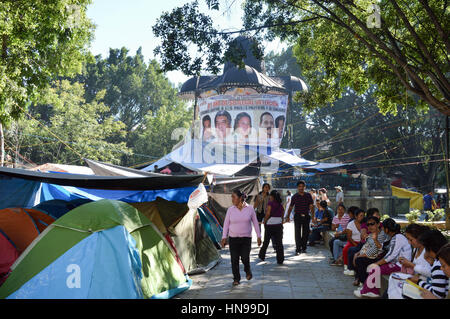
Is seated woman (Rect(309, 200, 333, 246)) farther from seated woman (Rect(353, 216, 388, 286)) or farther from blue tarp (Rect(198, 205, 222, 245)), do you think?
seated woman (Rect(353, 216, 388, 286))

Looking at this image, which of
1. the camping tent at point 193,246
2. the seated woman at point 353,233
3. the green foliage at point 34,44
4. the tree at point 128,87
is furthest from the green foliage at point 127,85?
the seated woman at point 353,233

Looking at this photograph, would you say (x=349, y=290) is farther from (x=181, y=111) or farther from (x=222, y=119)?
(x=181, y=111)

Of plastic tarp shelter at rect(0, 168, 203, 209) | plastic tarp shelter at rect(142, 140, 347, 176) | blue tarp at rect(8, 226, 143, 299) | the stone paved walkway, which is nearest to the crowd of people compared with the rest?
the stone paved walkway

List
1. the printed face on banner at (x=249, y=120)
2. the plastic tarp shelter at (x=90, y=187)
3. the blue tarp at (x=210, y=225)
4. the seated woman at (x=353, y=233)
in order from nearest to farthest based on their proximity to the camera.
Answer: the plastic tarp shelter at (x=90, y=187), the seated woman at (x=353, y=233), the blue tarp at (x=210, y=225), the printed face on banner at (x=249, y=120)

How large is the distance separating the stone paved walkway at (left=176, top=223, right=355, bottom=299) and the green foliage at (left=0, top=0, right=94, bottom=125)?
6332mm

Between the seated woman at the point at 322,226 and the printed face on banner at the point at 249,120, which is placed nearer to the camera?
the seated woman at the point at 322,226

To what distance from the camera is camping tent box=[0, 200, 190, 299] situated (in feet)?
16.7

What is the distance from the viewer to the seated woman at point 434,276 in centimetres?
401

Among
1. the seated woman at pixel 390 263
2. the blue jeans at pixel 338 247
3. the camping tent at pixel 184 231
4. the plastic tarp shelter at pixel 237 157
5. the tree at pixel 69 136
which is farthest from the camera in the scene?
the tree at pixel 69 136

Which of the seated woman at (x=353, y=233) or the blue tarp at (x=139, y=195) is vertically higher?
the blue tarp at (x=139, y=195)

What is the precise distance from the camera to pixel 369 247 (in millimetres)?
6363

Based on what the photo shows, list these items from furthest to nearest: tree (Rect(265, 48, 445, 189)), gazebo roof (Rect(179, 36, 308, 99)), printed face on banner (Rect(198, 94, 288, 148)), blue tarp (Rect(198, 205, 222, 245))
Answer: tree (Rect(265, 48, 445, 189)) < gazebo roof (Rect(179, 36, 308, 99)) < printed face on banner (Rect(198, 94, 288, 148)) < blue tarp (Rect(198, 205, 222, 245))

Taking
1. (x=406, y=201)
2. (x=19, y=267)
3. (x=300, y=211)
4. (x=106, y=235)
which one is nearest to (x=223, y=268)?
(x=300, y=211)

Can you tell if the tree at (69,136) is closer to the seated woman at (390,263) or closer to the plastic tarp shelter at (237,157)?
the plastic tarp shelter at (237,157)
